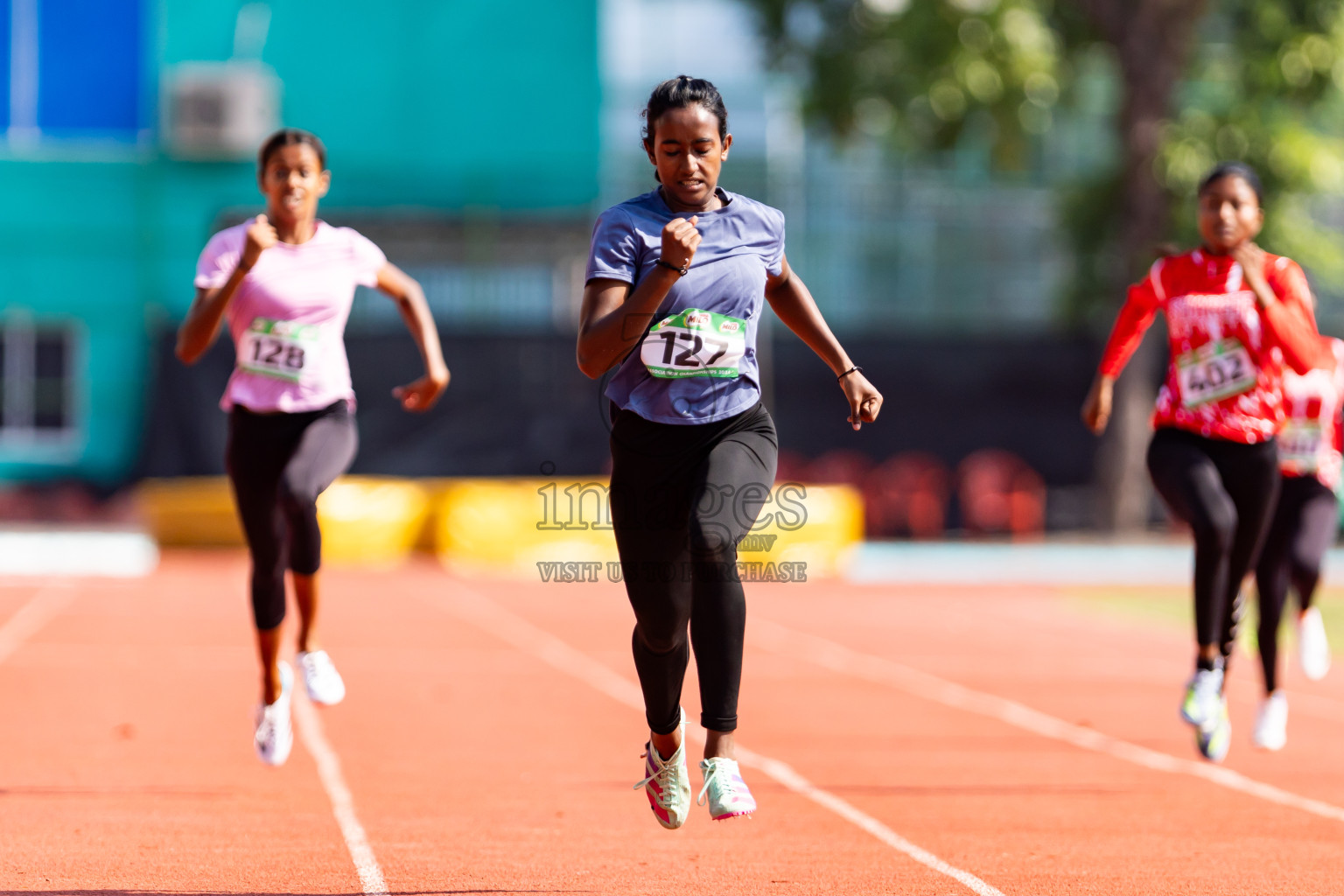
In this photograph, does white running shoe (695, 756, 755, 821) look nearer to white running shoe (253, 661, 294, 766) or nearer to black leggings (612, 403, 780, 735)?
black leggings (612, 403, 780, 735)

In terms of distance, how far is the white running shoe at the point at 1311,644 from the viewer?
8766 millimetres

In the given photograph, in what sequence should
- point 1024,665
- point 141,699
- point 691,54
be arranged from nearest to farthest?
point 141,699
point 1024,665
point 691,54

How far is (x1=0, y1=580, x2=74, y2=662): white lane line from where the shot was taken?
13042 millimetres

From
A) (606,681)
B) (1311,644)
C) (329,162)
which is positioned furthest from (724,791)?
(329,162)

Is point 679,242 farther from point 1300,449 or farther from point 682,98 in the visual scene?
point 1300,449

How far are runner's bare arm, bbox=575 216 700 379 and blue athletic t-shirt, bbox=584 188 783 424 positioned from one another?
5cm

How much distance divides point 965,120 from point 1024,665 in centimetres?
1131

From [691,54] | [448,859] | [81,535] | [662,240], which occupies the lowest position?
[81,535]

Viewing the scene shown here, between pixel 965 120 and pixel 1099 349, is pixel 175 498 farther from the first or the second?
pixel 1099 349

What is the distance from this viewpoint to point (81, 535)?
76.7 ft

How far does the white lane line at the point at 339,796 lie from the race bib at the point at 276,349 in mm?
1583

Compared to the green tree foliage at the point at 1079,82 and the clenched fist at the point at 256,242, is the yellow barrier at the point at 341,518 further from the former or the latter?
the clenched fist at the point at 256,242

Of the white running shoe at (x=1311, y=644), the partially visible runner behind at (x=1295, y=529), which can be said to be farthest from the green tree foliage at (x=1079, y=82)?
the partially visible runner behind at (x=1295, y=529)

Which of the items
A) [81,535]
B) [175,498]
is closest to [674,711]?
[175,498]
